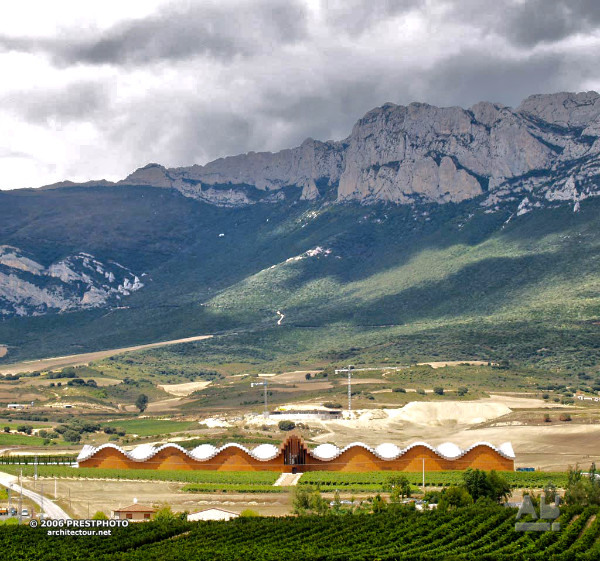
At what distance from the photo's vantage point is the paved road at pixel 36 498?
91.2m

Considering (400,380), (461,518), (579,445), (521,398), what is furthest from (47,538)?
(400,380)

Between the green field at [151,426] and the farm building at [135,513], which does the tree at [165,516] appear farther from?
the green field at [151,426]

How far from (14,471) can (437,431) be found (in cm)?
5723

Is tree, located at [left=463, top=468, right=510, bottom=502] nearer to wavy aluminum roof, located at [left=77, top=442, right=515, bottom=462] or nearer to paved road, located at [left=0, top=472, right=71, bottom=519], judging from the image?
wavy aluminum roof, located at [left=77, top=442, right=515, bottom=462]

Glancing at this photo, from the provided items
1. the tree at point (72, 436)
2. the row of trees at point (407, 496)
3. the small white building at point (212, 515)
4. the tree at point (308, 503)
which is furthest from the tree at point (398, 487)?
the tree at point (72, 436)

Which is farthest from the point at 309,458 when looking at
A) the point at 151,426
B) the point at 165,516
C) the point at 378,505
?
the point at 151,426

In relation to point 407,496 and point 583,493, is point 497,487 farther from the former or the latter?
point 583,493

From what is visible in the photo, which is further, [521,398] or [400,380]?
[400,380]

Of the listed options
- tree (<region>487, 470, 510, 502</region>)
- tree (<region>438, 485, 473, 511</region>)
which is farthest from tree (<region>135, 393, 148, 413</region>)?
tree (<region>438, 485, 473, 511</region>)

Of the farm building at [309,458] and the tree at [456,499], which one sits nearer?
the tree at [456,499]

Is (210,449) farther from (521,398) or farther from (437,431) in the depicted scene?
(521,398)

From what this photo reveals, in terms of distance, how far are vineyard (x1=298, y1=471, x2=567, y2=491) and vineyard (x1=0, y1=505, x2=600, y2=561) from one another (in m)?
19.2

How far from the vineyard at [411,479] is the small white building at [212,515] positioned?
17.2 metres

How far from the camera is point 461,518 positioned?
82312 mm
